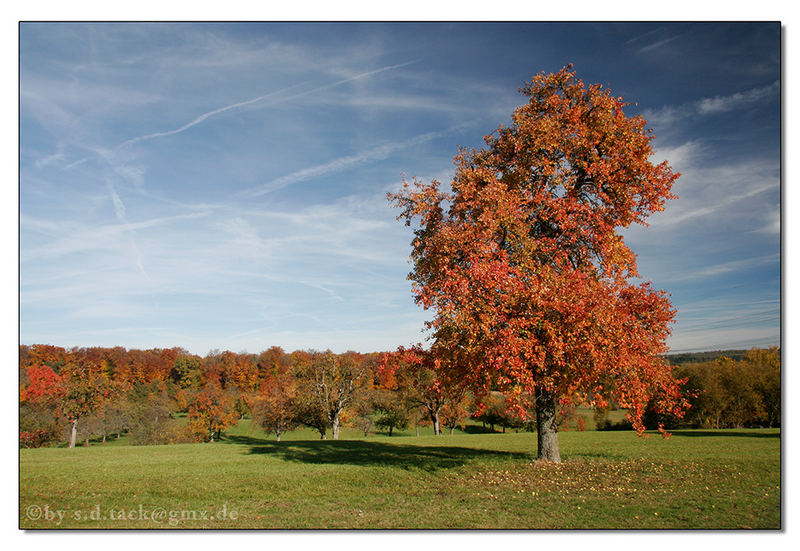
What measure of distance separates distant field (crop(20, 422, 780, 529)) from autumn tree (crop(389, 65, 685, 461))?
185 cm

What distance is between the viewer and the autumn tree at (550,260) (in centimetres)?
1012

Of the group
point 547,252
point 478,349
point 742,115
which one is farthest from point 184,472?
point 742,115

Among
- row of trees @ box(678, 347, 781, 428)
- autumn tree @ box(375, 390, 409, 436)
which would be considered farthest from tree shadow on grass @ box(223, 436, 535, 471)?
autumn tree @ box(375, 390, 409, 436)

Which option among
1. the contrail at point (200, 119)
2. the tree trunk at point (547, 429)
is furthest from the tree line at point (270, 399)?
the contrail at point (200, 119)

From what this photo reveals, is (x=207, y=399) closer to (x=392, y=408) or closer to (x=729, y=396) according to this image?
(x=392, y=408)

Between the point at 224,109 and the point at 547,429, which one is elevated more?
the point at 224,109

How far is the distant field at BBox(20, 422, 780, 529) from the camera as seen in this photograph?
819cm

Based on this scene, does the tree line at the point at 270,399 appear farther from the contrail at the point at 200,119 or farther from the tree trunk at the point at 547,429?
the contrail at the point at 200,119

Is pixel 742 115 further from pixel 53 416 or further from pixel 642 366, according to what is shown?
pixel 53 416

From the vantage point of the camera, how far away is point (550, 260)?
12508mm

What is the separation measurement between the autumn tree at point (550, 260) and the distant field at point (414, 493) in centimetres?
185

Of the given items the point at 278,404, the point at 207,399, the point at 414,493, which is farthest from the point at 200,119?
the point at 207,399

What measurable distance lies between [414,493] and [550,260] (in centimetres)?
709

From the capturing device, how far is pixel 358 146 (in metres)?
14.7
